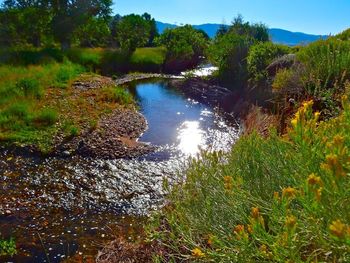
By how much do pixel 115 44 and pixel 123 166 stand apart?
35.3 metres

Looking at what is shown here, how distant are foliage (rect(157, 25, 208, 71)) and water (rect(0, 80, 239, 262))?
87.3 ft

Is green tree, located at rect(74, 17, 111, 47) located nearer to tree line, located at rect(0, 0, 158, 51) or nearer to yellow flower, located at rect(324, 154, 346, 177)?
tree line, located at rect(0, 0, 158, 51)

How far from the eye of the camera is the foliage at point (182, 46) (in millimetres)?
40656

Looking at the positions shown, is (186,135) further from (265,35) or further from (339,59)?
(265,35)

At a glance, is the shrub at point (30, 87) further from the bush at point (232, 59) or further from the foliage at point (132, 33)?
the foliage at point (132, 33)

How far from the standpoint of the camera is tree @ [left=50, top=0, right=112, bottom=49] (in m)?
36.9

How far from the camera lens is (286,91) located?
1295 cm

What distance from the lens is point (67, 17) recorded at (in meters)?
37.2

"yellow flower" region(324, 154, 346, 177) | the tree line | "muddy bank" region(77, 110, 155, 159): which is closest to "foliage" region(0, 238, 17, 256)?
"muddy bank" region(77, 110, 155, 159)

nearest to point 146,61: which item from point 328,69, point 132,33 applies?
point 132,33

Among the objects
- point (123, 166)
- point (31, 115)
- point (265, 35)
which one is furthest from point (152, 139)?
point (265, 35)

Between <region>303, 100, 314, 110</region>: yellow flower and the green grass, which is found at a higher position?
<region>303, 100, 314, 110</region>: yellow flower

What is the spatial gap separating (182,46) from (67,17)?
1297cm

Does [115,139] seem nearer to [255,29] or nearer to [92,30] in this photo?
[92,30]
